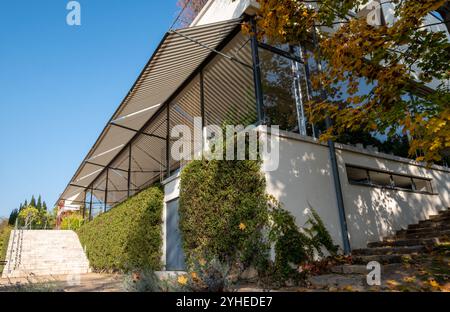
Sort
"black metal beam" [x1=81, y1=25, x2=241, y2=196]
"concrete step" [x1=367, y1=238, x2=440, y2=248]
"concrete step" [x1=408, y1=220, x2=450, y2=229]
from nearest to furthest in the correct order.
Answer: "concrete step" [x1=367, y1=238, x2=440, y2=248] < "concrete step" [x1=408, y1=220, x2=450, y2=229] < "black metal beam" [x1=81, y1=25, x2=241, y2=196]

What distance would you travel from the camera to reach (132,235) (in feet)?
38.3

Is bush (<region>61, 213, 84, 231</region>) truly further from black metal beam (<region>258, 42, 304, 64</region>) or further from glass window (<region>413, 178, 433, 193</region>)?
glass window (<region>413, 178, 433, 193</region>)

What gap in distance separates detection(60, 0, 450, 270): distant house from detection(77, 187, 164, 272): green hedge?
1.73 ft

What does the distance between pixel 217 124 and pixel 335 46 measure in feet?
23.8

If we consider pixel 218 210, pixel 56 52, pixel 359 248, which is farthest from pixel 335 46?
pixel 56 52

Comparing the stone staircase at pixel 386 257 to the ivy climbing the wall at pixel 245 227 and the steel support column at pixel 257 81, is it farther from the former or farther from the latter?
the steel support column at pixel 257 81

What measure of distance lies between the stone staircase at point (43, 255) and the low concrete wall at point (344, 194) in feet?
46.2

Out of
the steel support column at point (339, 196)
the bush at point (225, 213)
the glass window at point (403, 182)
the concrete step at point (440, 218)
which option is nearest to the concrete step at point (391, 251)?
the steel support column at point (339, 196)

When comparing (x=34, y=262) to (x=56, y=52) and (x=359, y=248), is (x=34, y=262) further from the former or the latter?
(x=359, y=248)

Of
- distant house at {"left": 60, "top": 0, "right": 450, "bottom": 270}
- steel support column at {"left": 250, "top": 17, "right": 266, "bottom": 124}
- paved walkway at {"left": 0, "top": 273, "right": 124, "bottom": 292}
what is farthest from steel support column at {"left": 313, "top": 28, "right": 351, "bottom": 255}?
paved walkway at {"left": 0, "top": 273, "right": 124, "bottom": 292}

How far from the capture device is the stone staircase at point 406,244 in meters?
6.56

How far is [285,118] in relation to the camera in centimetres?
868

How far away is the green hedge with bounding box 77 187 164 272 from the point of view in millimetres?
10602

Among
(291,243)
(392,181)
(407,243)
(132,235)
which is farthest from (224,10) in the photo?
(132,235)
